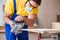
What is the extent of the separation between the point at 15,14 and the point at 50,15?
579 millimetres

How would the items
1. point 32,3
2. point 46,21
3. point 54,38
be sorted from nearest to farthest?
point 32,3, point 54,38, point 46,21

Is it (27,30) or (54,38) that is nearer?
(27,30)

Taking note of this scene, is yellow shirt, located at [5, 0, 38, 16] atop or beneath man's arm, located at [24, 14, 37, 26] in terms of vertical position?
atop

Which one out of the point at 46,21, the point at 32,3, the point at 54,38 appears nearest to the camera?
the point at 32,3

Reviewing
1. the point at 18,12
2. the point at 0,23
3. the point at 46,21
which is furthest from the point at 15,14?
the point at 46,21

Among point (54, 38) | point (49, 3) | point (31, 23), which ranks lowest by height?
point (54, 38)

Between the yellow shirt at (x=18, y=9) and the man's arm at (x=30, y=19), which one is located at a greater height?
the yellow shirt at (x=18, y=9)

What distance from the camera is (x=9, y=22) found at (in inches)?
35.4

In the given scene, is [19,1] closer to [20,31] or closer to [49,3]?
[20,31]

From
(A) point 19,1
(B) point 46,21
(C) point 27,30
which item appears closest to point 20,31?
(C) point 27,30

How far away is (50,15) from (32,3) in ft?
1.86

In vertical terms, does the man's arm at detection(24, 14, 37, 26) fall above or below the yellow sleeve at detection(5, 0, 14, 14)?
below

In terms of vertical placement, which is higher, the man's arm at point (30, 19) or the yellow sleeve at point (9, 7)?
the yellow sleeve at point (9, 7)

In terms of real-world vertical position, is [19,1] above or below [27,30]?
above
